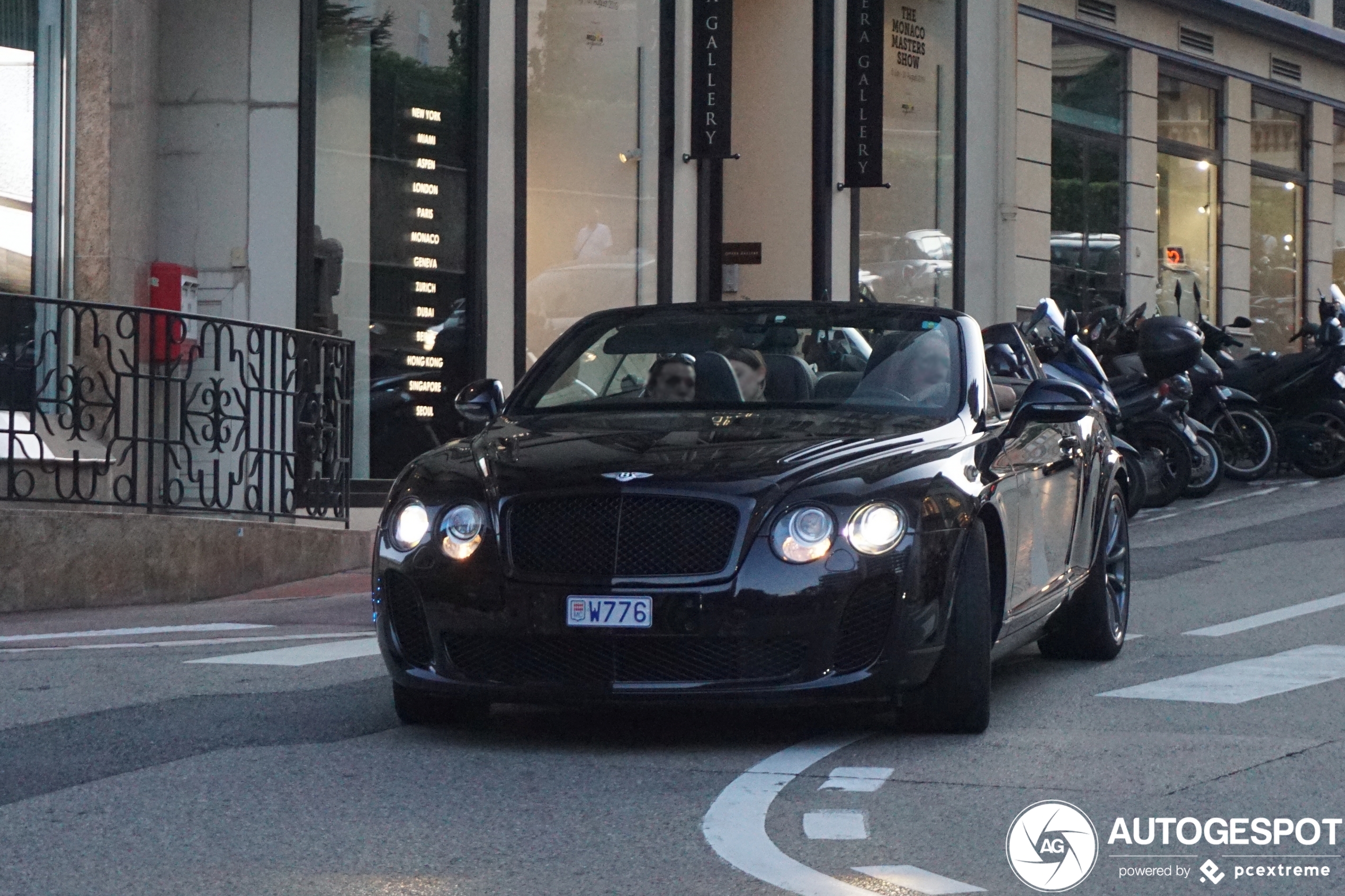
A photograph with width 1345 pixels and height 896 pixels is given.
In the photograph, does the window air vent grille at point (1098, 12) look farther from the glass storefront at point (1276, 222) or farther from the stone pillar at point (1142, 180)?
the glass storefront at point (1276, 222)

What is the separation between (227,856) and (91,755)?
1471 mm

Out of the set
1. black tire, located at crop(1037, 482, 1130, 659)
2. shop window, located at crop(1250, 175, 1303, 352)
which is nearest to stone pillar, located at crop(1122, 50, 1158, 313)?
shop window, located at crop(1250, 175, 1303, 352)

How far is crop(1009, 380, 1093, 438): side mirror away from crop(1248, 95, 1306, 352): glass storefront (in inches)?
894

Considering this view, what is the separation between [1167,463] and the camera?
16172mm

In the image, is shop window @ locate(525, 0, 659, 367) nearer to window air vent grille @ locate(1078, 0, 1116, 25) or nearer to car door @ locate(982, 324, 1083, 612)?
window air vent grille @ locate(1078, 0, 1116, 25)

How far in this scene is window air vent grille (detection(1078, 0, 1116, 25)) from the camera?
24.3 m

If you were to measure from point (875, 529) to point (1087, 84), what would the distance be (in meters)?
19.7

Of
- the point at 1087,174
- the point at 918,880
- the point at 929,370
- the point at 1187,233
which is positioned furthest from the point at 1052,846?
the point at 1187,233

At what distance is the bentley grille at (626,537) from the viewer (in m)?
5.77

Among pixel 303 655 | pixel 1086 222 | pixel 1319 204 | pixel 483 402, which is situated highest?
pixel 1319 204

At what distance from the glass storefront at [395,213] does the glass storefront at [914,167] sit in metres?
6.43

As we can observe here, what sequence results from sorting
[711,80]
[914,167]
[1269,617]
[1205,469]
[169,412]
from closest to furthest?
[1269,617]
[169,412]
[1205,469]
[711,80]
[914,167]

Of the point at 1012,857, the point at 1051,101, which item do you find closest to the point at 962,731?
the point at 1012,857

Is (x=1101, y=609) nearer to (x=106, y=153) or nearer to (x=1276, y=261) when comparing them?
(x=106, y=153)
